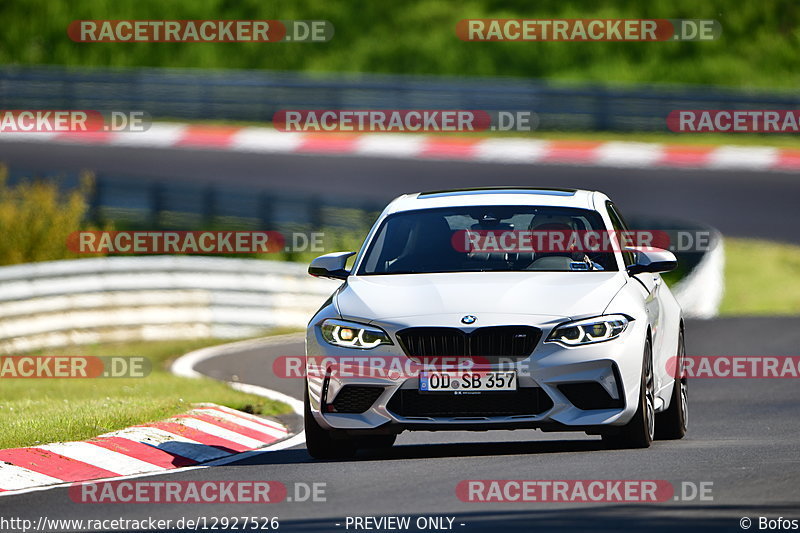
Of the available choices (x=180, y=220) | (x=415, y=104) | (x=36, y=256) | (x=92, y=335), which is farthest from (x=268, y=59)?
(x=92, y=335)

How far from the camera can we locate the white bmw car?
378 inches

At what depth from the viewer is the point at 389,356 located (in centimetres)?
968

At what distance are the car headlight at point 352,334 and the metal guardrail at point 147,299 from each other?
10.9m

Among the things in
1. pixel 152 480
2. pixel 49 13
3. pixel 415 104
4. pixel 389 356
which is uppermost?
Result: pixel 49 13

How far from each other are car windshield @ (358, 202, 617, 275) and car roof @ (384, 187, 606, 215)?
0.09 m

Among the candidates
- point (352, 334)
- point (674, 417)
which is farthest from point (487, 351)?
point (674, 417)

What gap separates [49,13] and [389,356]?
3868 cm

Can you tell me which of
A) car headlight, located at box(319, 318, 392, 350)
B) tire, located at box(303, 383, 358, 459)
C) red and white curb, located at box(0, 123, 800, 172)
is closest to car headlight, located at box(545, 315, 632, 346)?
car headlight, located at box(319, 318, 392, 350)

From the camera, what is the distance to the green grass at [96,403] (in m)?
11.1

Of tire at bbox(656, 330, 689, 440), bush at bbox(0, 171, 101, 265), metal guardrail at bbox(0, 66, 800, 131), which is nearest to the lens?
tire at bbox(656, 330, 689, 440)

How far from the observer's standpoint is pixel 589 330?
9.72 metres

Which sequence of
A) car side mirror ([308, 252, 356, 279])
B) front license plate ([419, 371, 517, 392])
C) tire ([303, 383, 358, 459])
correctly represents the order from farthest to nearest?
car side mirror ([308, 252, 356, 279]), tire ([303, 383, 358, 459]), front license plate ([419, 371, 517, 392])

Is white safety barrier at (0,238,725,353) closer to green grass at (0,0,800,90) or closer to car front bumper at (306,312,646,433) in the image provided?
car front bumper at (306,312,646,433)

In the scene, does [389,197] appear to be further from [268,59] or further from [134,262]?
[268,59]
